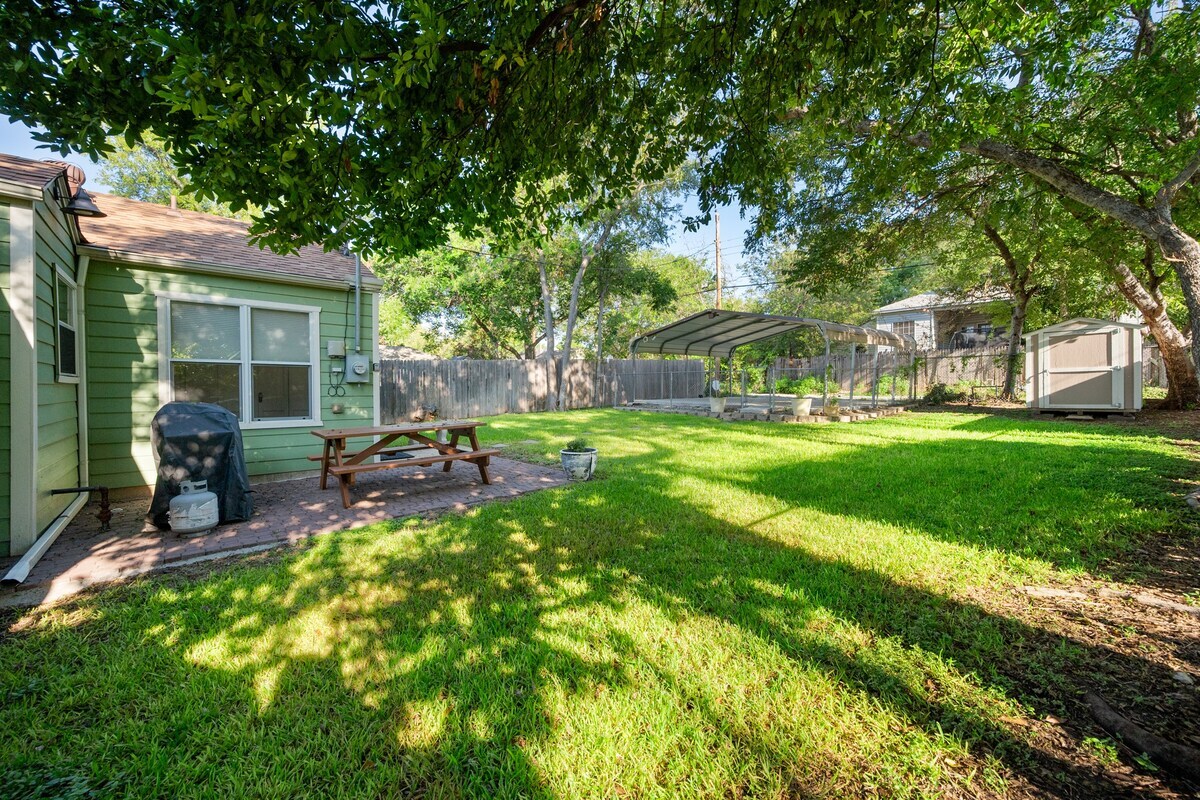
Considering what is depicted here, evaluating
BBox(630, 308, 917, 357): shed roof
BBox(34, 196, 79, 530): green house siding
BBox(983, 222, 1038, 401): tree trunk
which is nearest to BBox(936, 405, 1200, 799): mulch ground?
BBox(34, 196, 79, 530): green house siding

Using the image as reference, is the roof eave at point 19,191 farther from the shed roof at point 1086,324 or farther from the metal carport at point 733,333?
the shed roof at point 1086,324

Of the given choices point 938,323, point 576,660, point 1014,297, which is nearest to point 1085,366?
point 1014,297

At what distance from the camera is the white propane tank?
4066mm

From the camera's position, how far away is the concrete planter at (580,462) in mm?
6031

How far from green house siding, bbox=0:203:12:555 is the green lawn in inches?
54.9

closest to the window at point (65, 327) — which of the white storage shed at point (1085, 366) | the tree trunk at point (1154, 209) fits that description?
the tree trunk at point (1154, 209)

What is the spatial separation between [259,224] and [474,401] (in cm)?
1235

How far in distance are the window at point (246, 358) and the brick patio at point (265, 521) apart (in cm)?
100

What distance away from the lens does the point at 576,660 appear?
2344mm

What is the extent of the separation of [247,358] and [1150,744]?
7712mm

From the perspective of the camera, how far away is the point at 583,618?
9.02ft

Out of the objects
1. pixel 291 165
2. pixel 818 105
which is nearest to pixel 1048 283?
pixel 818 105

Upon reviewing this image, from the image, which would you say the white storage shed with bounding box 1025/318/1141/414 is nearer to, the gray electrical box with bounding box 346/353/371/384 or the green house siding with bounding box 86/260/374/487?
the gray electrical box with bounding box 346/353/371/384

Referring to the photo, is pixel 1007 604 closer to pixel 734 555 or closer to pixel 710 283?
pixel 734 555
